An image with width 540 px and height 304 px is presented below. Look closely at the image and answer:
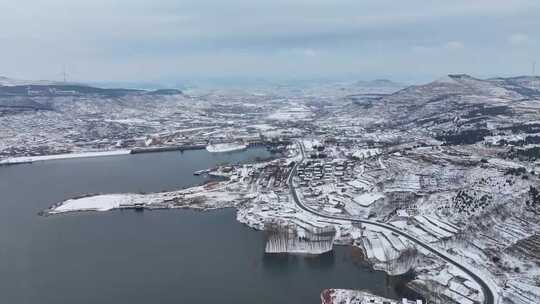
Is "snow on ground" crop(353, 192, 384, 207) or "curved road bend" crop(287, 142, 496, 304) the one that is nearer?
"curved road bend" crop(287, 142, 496, 304)

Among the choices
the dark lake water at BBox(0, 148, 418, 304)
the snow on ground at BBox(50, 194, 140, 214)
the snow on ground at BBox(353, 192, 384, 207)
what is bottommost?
the dark lake water at BBox(0, 148, 418, 304)

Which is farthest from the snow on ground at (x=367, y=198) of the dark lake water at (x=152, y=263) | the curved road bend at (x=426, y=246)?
the dark lake water at (x=152, y=263)

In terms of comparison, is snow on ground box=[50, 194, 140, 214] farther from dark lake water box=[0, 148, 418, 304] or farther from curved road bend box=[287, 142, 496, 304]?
curved road bend box=[287, 142, 496, 304]

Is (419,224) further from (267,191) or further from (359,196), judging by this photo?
(267,191)

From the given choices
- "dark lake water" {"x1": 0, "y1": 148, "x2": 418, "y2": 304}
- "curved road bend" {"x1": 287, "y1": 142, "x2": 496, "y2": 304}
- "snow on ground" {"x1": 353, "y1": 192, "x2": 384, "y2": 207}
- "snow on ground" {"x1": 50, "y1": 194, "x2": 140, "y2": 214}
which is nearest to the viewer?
"curved road bend" {"x1": 287, "y1": 142, "x2": 496, "y2": 304}

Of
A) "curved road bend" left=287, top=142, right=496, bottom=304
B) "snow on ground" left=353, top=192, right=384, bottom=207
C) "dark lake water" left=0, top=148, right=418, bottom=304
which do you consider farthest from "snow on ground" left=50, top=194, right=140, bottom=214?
"snow on ground" left=353, top=192, right=384, bottom=207

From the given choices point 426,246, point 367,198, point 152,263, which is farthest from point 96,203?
point 426,246

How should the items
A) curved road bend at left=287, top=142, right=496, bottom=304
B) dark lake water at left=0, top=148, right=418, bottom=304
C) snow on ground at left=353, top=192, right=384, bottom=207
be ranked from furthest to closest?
1. snow on ground at left=353, top=192, right=384, bottom=207
2. dark lake water at left=0, top=148, right=418, bottom=304
3. curved road bend at left=287, top=142, right=496, bottom=304

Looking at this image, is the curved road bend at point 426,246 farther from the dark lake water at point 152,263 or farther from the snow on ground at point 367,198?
the dark lake water at point 152,263

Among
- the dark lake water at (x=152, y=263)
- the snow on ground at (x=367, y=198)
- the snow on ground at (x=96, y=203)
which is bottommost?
the dark lake water at (x=152, y=263)
